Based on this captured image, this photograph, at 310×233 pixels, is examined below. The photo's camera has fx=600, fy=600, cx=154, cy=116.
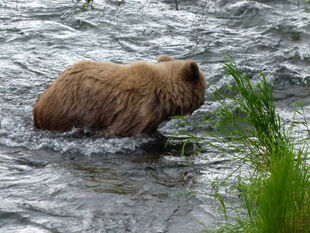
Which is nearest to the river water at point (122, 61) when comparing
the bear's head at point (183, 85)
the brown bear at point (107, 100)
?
the brown bear at point (107, 100)

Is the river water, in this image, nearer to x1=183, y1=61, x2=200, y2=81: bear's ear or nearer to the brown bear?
the brown bear

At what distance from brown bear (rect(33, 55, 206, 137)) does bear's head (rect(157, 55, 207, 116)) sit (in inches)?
2.7

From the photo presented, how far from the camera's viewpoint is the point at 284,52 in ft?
36.0

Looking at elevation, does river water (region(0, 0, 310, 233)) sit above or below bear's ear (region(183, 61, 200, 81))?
below

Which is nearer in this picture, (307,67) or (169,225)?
(169,225)

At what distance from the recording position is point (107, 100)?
23.7ft

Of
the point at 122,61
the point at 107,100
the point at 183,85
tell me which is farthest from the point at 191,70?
the point at 122,61

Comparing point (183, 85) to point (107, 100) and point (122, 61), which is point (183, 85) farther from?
point (122, 61)

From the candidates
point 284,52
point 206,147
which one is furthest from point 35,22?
point 206,147

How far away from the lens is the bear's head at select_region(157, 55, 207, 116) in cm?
748

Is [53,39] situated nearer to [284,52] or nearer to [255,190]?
[284,52]

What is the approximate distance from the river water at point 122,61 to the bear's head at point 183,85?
546 mm

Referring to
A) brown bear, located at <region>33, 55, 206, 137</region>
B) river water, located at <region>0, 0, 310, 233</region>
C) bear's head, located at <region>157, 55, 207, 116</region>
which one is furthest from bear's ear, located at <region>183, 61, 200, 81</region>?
river water, located at <region>0, 0, 310, 233</region>

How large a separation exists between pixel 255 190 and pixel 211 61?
21.1 feet
